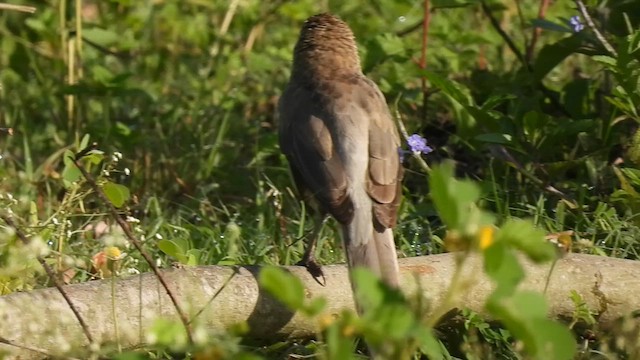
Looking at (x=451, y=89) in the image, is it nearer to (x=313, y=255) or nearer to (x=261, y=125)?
(x=313, y=255)

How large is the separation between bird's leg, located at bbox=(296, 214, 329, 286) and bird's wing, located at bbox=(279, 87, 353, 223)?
0.15 metres

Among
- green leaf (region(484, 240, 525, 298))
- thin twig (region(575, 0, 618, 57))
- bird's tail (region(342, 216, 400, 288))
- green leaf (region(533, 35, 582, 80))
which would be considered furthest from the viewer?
green leaf (region(533, 35, 582, 80))

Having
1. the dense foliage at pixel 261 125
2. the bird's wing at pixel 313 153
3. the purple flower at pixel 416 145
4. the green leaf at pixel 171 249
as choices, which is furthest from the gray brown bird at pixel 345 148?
the green leaf at pixel 171 249

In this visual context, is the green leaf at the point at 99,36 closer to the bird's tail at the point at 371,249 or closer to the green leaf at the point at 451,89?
the green leaf at the point at 451,89

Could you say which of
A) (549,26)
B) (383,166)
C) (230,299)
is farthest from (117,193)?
(549,26)

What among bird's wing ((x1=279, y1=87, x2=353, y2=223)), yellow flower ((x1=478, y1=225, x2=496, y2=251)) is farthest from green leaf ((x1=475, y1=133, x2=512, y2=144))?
yellow flower ((x1=478, y1=225, x2=496, y2=251))

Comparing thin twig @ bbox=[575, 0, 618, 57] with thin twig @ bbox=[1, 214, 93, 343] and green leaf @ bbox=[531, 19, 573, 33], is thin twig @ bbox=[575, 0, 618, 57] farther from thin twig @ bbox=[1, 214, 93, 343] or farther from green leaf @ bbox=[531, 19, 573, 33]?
→ thin twig @ bbox=[1, 214, 93, 343]

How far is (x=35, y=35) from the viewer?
7469mm

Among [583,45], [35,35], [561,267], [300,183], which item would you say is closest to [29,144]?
[35,35]

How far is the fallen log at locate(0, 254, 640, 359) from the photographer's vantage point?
3.86 metres

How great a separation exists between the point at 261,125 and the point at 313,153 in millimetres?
2252

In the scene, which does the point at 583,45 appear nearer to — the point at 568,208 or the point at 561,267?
the point at 568,208

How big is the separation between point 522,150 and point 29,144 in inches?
108

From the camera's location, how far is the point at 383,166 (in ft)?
16.3
